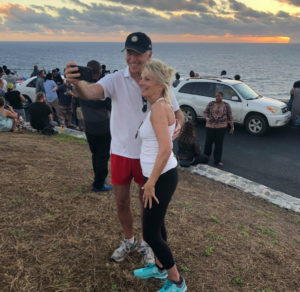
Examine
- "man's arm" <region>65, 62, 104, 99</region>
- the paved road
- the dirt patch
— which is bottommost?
the paved road

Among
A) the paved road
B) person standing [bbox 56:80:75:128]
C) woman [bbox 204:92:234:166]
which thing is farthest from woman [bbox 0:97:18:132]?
the paved road

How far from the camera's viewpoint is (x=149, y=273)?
277cm

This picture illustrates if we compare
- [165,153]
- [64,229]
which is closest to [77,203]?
[64,229]

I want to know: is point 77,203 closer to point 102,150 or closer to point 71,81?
point 102,150

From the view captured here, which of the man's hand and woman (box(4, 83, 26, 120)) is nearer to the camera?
the man's hand

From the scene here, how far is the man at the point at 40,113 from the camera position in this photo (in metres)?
8.77

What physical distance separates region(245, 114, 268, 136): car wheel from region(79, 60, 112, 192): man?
7676mm

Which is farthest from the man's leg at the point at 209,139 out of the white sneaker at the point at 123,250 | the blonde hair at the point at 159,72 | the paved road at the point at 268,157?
the blonde hair at the point at 159,72

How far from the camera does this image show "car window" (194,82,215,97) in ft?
37.4

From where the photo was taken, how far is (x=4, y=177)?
4.56 m

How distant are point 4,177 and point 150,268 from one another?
120 inches

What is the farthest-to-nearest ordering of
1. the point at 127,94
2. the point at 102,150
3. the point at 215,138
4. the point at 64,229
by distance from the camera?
the point at 215,138 < the point at 102,150 < the point at 64,229 < the point at 127,94

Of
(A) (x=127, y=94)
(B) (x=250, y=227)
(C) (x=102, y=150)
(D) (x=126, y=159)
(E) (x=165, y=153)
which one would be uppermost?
(A) (x=127, y=94)

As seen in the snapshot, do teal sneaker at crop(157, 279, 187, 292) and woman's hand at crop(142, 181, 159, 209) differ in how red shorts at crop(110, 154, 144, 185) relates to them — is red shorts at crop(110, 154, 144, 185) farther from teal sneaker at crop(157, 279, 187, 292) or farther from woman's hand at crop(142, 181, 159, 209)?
teal sneaker at crop(157, 279, 187, 292)
